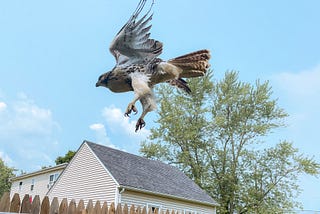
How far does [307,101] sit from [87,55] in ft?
13.0

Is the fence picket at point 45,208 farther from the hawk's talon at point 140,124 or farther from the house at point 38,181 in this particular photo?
the house at point 38,181

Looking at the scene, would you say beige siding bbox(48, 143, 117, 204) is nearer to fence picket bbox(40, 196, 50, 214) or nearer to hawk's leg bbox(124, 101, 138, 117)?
fence picket bbox(40, 196, 50, 214)

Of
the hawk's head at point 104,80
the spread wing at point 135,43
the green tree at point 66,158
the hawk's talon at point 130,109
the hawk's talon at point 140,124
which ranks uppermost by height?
the green tree at point 66,158

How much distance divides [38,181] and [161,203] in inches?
356

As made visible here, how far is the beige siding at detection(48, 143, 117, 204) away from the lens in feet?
34.5

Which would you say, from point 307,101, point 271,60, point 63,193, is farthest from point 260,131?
point 271,60

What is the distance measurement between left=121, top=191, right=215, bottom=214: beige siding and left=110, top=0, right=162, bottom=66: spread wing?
8864mm

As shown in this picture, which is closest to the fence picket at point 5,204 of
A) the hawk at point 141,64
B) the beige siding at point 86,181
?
the hawk at point 141,64

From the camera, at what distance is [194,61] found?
5.77ft

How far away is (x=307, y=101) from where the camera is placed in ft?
16.3

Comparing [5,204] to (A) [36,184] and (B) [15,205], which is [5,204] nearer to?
(B) [15,205]

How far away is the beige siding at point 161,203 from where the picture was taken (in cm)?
1035

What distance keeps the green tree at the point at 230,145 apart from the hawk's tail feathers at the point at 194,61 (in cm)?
1494

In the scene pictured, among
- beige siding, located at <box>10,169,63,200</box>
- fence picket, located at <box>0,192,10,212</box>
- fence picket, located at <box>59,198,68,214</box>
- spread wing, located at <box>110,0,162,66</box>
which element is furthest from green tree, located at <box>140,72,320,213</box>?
spread wing, located at <box>110,0,162,66</box>
